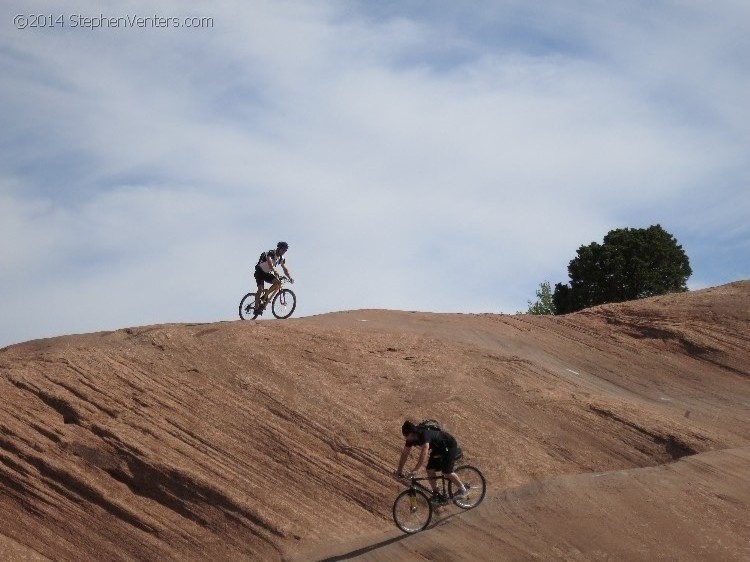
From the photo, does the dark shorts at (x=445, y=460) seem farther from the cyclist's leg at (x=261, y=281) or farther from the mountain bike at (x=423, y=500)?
the cyclist's leg at (x=261, y=281)

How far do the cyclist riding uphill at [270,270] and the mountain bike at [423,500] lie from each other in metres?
8.76

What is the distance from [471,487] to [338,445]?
3.40m

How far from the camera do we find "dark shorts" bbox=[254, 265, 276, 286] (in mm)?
22922

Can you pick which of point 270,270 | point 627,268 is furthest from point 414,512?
point 627,268

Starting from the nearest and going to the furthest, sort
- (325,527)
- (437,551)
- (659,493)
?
(437,551), (659,493), (325,527)

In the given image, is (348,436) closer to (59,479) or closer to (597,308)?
(59,479)

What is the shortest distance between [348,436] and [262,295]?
5818 mm

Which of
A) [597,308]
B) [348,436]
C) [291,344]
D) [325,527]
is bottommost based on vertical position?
[325,527]

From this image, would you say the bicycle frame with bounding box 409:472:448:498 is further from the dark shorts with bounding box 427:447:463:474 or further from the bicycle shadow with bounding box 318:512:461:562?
the bicycle shadow with bounding box 318:512:461:562

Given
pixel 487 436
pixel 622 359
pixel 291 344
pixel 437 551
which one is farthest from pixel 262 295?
pixel 437 551

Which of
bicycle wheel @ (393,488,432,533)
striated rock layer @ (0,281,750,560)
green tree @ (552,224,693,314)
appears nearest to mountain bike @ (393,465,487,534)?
bicycle wheel @ (393,488,432,533)

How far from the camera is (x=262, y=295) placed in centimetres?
2302

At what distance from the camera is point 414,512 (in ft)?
49.7

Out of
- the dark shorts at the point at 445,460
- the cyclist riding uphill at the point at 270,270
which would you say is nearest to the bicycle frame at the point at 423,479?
the dark shorts at the point at 445,460
